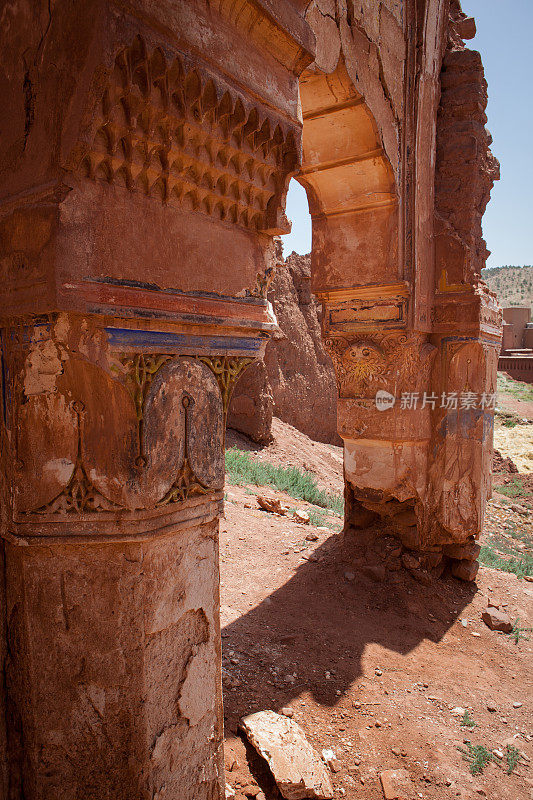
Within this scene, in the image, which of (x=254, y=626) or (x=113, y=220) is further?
(x=254, y=626)

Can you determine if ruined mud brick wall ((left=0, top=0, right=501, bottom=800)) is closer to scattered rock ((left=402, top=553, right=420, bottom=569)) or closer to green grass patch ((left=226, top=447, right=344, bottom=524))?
scattered rock ((left=402, top=553, right=420, bottom=569))

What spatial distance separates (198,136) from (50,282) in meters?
0.78

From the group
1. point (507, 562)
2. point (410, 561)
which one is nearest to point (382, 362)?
point (410, 561)

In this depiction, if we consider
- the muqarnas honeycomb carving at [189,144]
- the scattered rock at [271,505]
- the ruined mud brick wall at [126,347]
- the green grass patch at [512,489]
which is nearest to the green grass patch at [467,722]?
the ruined mud brick wall at [126,347]

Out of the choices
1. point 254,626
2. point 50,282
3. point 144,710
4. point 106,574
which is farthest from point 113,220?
point 254,626

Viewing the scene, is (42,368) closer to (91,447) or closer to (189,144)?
(91,447)

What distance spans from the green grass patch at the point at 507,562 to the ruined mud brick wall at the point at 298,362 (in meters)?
6.18

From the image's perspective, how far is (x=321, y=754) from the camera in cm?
299

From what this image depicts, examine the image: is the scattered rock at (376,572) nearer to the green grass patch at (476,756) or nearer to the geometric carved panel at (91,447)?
the green grass patch at (476,756)

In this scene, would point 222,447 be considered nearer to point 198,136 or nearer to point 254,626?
point 198,136

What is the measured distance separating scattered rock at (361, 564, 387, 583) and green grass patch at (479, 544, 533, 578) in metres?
1.60

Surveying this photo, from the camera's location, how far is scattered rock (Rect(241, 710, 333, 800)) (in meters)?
2.59

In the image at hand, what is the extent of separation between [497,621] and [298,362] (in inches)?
360

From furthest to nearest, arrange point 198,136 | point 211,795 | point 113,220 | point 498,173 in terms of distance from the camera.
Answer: point 498,173, point 211,795, point 198,136, point 113,220
